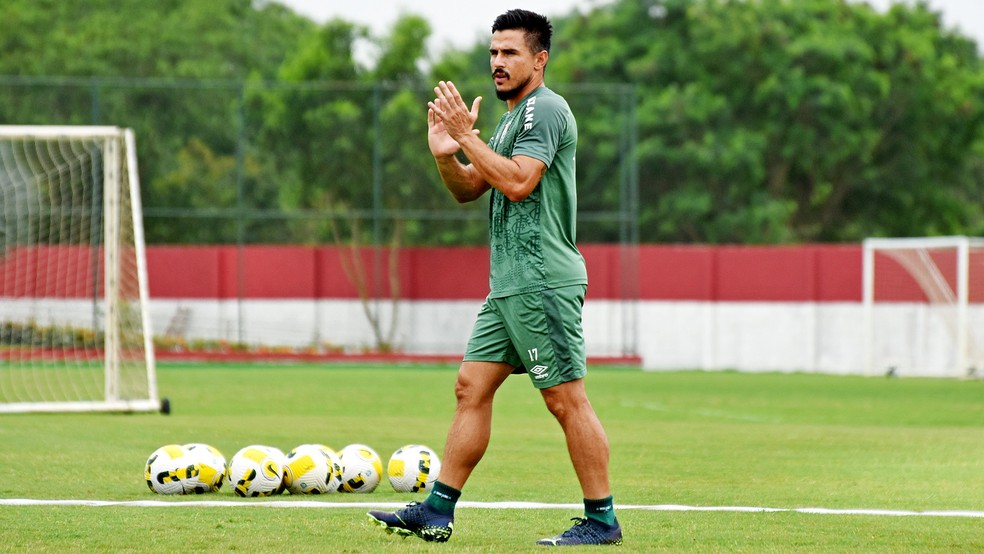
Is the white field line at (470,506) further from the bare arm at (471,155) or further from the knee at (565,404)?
the bare arm at (471,155)

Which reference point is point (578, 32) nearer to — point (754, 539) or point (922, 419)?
point (922, 419)

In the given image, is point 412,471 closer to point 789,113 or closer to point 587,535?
point 587,535

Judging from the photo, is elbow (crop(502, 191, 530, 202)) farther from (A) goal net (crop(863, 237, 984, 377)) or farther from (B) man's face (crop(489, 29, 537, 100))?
(A) goal net (crop(863, 237, 984, 377))

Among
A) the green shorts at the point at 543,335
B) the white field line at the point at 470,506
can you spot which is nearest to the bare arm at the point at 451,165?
the green shorts at the point at 543,335

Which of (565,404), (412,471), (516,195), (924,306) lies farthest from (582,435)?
(924,306)

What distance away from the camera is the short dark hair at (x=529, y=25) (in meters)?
6.79

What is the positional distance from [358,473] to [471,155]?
9.47 ft

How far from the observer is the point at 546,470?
10.6 metres

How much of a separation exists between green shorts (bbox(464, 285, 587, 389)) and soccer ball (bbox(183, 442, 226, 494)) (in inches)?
97.2

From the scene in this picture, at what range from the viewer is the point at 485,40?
55.0 meters

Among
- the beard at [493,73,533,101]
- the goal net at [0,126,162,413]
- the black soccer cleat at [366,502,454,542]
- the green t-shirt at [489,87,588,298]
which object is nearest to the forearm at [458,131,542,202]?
the green t-shirt at [489,87,588,298]

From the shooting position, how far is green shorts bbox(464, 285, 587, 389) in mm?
6641

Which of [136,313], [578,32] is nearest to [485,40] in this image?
[578,32]

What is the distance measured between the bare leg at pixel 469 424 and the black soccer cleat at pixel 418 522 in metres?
0.16
